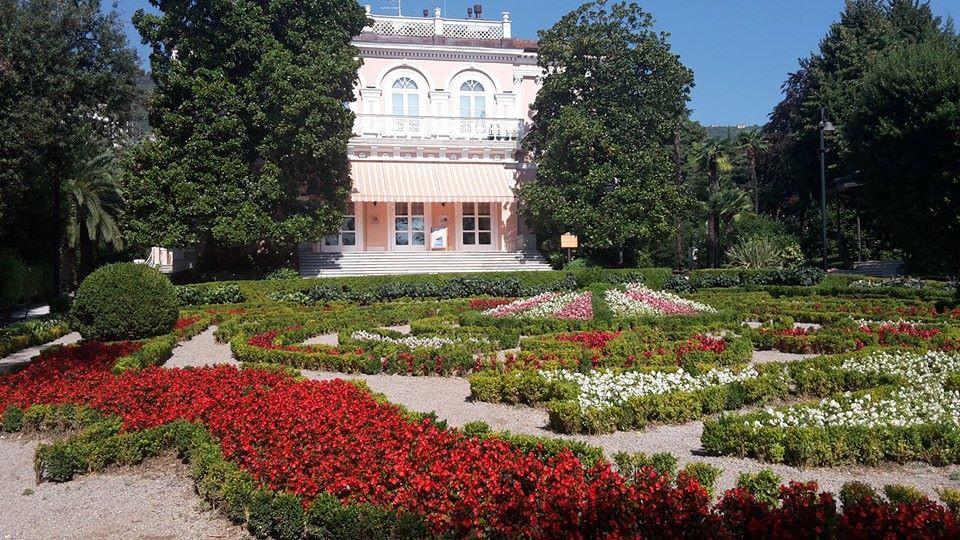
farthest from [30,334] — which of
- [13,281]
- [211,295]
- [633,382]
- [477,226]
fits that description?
[477,226]

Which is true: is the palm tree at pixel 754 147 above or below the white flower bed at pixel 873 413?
above

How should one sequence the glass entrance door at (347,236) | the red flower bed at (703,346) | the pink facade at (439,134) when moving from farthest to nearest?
the glass entrance door at (347,236) → the pink facade at (439,134) → the red flower bed at (703,346)

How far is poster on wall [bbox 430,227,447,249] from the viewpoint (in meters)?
32.1

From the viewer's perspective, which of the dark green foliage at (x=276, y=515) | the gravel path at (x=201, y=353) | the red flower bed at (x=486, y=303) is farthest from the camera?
the red flower bed at (x=486, y=303)

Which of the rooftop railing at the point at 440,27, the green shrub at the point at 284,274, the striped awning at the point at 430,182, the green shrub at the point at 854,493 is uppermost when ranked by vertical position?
the rooftop railing at the point at 440,27

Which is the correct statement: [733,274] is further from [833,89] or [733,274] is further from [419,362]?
[419,362]

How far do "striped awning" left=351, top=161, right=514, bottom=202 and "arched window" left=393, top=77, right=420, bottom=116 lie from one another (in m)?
3.32

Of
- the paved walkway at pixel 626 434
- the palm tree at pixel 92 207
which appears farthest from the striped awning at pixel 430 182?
the paved walkway at pixel 626 434

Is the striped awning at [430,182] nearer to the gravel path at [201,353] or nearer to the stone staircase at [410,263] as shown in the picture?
the stone staircase at [410,263]

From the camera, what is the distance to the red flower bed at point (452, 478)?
4.05m

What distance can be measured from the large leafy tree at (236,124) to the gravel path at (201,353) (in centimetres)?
895

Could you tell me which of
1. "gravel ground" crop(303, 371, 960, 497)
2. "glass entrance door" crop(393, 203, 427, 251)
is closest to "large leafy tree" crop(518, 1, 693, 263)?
"glass entrance door" crop(393, 203, 427, 251)

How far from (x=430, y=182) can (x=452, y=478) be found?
26.0 metres

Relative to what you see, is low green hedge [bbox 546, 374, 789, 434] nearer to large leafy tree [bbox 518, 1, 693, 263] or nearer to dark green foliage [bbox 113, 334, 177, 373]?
dark green foliage [bbox 113, 334, 177, 373]
